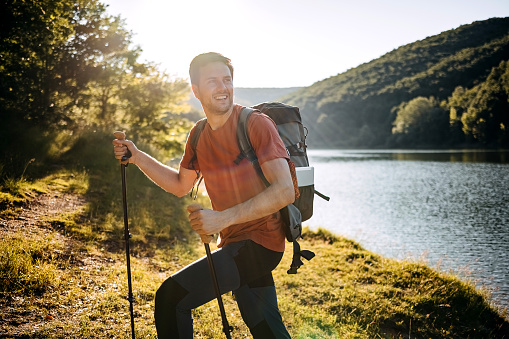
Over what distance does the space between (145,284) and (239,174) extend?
427 centimetres

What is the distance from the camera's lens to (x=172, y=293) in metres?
2.10

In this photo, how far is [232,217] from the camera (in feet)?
6.58

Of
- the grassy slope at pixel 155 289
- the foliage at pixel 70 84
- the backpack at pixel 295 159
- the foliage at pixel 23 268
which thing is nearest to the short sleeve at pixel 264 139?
the backpack at pixel 295 159

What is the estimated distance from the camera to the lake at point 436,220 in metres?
12.0

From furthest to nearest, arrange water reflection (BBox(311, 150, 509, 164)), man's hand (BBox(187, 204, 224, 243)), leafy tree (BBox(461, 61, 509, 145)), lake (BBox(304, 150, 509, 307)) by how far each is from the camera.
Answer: leafy tree (BBox(461, 61, 509, 145))
water reflection (BBox(311, 150, 509, 164))
lake (BBox(304, 150, 509, 307))
man's hand (BBox(187, 204, 224, 243))

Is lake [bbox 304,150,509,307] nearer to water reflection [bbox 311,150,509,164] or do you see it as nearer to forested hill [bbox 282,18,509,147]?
water reflection [bbox 311,150,509,164]

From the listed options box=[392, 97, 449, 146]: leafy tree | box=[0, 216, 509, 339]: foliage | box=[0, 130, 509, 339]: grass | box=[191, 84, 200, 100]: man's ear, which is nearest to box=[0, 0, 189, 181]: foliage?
box=[0, 130, 509, 339]: grass

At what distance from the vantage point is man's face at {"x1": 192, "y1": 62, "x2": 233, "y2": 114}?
235cm

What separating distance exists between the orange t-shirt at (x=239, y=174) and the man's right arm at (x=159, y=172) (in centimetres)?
32

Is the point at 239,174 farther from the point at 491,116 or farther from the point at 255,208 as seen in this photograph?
the point at 491,116

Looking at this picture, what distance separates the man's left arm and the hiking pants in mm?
321

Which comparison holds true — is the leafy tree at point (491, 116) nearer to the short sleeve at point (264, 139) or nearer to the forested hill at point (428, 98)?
the forested hill at point (428, 98)

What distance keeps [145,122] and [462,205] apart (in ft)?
66.8

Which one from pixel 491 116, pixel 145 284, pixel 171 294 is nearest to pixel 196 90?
pixel 171 294
